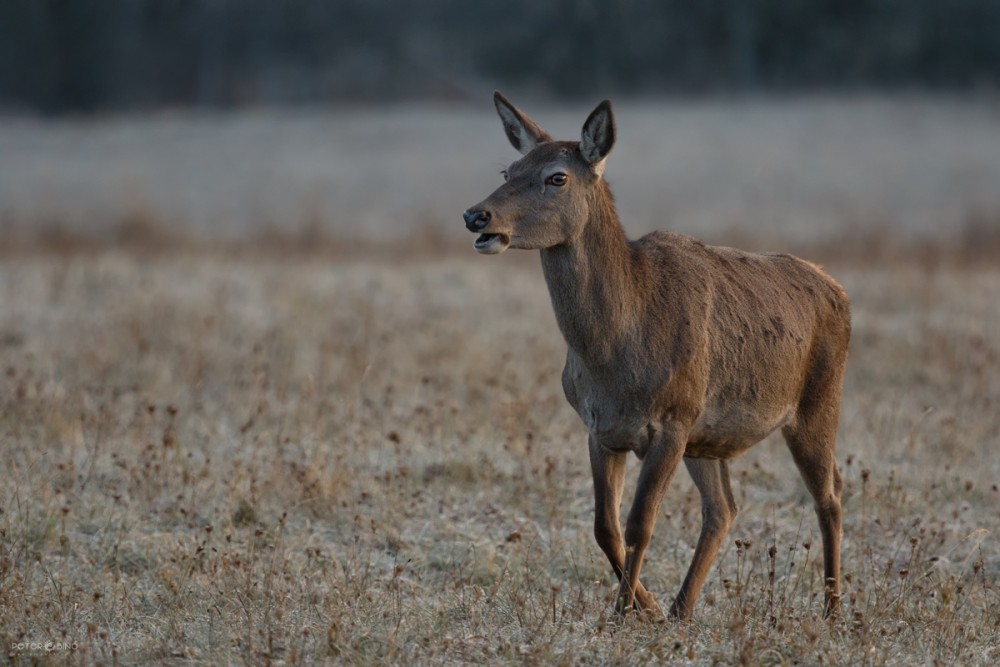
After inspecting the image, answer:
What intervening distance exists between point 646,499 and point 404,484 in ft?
8.73

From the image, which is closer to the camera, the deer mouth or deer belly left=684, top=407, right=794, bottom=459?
the deer mouth

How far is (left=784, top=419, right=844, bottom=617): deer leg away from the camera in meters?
7.20

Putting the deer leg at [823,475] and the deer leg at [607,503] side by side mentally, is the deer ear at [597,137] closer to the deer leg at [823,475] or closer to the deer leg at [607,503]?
the deer leg at [607,503]

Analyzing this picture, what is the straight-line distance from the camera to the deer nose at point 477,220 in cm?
607

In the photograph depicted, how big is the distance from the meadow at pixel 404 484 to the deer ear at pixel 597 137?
2046 millimetres

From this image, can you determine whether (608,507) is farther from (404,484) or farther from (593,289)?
(404,484)

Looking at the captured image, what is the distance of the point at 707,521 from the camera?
7117 millimetres

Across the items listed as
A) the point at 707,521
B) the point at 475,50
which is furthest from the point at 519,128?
the point at 475,50

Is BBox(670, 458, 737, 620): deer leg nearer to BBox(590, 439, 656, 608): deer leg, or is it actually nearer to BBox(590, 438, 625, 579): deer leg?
BBox(590, 439, 656, 608): deer leg

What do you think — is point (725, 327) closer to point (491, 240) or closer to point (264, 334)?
point (491, 240)

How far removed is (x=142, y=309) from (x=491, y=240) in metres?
9.29

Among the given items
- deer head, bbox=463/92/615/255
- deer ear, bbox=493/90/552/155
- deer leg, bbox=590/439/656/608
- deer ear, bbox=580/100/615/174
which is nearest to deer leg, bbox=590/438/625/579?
deer leg, bbox=590/439/656/608

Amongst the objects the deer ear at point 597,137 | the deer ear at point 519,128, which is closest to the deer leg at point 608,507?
the deer ear at point 597,137

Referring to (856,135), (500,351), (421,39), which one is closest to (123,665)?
(500,351)
